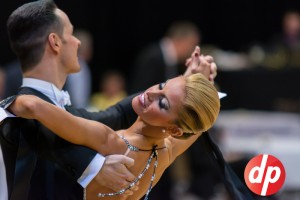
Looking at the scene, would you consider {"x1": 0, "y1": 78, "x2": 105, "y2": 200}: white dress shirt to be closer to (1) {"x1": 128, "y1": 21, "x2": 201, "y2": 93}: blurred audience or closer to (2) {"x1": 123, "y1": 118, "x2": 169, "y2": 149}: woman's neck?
(2) {"x1": 123, "y1": 118, "x2": 169, "y2": 149}: woman's neck

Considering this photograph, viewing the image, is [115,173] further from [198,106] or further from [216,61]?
[216,61]

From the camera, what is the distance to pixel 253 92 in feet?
28.1

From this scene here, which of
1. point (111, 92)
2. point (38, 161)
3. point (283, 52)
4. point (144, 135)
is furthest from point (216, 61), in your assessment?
point (38, 161)

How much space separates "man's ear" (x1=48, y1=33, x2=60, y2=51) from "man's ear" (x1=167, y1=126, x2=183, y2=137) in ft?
1.85

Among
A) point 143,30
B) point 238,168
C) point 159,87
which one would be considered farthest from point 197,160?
point 159,87

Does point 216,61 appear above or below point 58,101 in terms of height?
below

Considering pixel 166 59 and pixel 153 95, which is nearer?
pixel 153 95

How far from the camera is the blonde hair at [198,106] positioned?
9.18 feet

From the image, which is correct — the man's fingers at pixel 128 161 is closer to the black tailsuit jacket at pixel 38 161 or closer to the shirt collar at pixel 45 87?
the black tailsuit jacket at pixel 38 161

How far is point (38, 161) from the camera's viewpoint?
2951 millimetres

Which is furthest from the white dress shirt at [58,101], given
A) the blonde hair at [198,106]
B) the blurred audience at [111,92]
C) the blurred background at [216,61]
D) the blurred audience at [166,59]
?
the blurred audience at [111,92]

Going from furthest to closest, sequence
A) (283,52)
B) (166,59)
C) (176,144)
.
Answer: (283,52) < (166,59) < (176,144)

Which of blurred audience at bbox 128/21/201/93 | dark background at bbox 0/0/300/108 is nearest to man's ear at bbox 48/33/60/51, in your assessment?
blurred audience at bbox 128/21/201/93

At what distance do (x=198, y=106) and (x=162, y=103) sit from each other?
0.16 m
